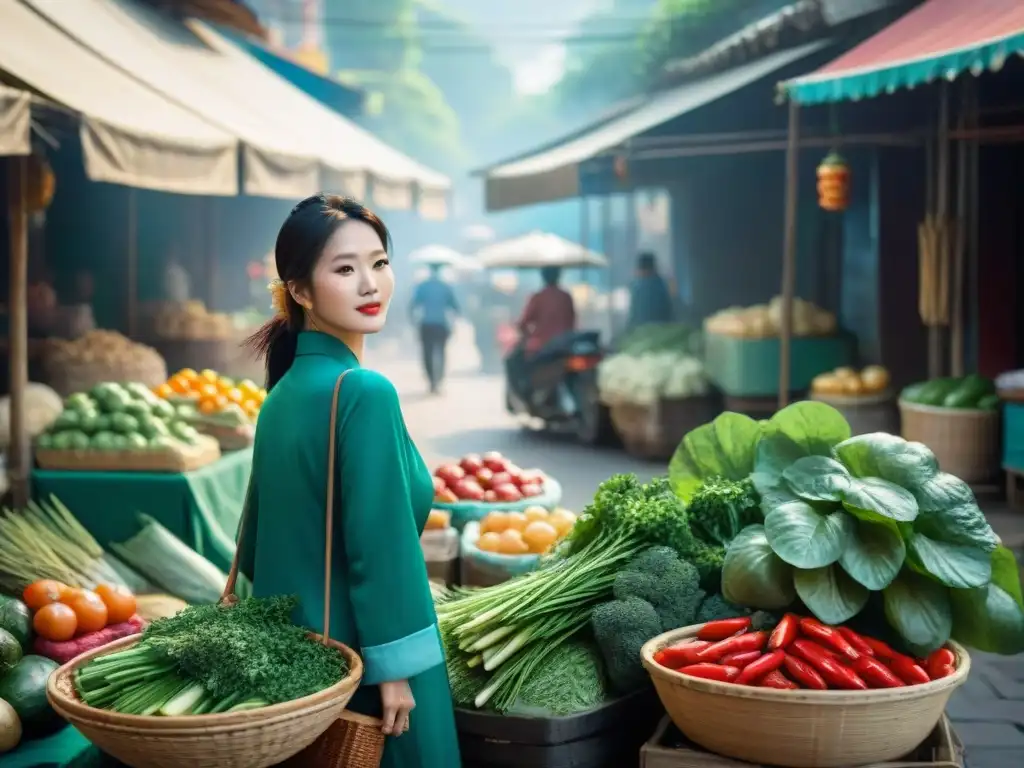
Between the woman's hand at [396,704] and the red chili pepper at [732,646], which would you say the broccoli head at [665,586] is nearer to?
the red chili pepper at [732,646]

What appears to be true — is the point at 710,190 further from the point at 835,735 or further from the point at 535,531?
the point at 835,735

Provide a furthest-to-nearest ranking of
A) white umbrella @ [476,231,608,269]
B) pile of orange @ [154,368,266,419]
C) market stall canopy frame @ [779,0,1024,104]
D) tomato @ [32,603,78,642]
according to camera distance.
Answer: white umbrella @ [476,231,608,269] → pile of orange @ [154,368,266,419] → market stall canopy frame @ [779,0,1024,104] → tomato @ [32,603,78,642]

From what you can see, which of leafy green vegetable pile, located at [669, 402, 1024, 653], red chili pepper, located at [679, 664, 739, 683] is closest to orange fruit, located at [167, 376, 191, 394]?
leafy green vegetable pile, located at [669, 402, 1024, 653]

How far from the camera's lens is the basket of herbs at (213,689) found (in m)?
2.60

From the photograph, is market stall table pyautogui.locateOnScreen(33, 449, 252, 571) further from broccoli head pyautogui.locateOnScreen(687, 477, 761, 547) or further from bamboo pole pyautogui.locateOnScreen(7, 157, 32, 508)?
broccoli head pyautogui.locateOnScreen(687, 477, 761, 547)

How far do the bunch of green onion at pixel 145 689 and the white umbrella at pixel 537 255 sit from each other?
43.3 ft

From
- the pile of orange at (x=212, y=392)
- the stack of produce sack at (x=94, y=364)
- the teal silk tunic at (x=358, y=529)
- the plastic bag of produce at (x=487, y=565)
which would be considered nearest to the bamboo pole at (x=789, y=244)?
the pile of orange at (x=212, y=392)

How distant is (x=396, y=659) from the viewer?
9.55 feet

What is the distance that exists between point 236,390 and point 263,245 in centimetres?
1394

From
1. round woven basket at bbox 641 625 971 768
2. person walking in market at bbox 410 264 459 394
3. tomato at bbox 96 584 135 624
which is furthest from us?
person walking in market at bbox 410 264 459 394

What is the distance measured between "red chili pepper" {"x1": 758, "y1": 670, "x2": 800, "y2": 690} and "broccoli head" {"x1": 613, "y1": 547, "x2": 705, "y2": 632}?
1.62 ft

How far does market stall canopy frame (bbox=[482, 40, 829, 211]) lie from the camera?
12250 millimetres

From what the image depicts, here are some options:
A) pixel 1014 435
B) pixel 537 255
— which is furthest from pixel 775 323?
pixel 537 255

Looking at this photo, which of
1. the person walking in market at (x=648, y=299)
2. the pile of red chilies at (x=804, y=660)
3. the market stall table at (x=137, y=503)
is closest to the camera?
the pile of red chilies at (x=804, y=660)
